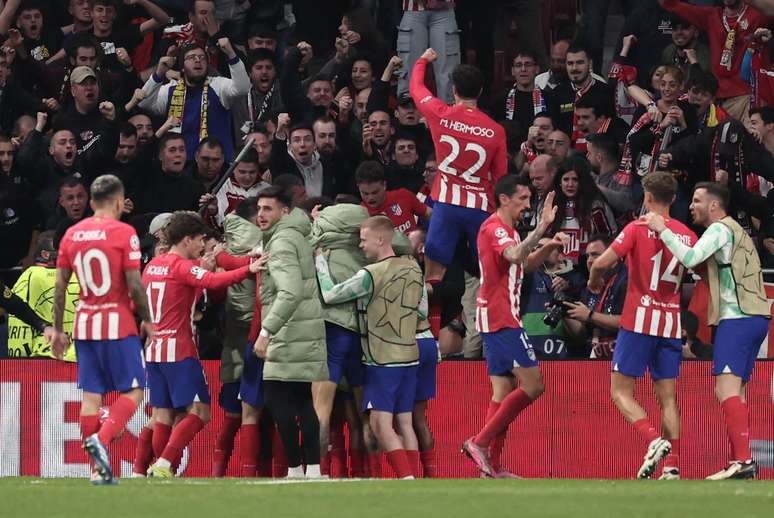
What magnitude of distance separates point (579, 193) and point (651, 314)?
360cm

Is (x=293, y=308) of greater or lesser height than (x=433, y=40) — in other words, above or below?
below

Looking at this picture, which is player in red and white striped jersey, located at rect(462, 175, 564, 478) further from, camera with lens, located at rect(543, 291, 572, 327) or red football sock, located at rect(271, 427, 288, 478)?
red football sock, located at rect(271, 427, 288, 478)

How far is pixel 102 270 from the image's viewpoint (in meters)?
12.0

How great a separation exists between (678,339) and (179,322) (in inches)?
150

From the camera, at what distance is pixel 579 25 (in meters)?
20.2

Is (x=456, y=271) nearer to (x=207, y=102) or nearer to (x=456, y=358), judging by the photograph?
(x=456, y=358)

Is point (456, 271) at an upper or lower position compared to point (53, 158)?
lower

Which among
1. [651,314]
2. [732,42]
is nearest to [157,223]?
[651,314]

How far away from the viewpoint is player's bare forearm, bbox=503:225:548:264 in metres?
13.0

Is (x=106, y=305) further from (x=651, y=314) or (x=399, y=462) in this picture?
(x=651, y=314)

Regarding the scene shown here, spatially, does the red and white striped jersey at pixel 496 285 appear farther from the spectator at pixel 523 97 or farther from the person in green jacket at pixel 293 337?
the spectator at pixel 523 97

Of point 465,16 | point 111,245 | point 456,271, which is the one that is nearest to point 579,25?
point 465,16

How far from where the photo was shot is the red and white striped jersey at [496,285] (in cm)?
1351

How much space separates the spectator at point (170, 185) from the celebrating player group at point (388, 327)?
387cm
